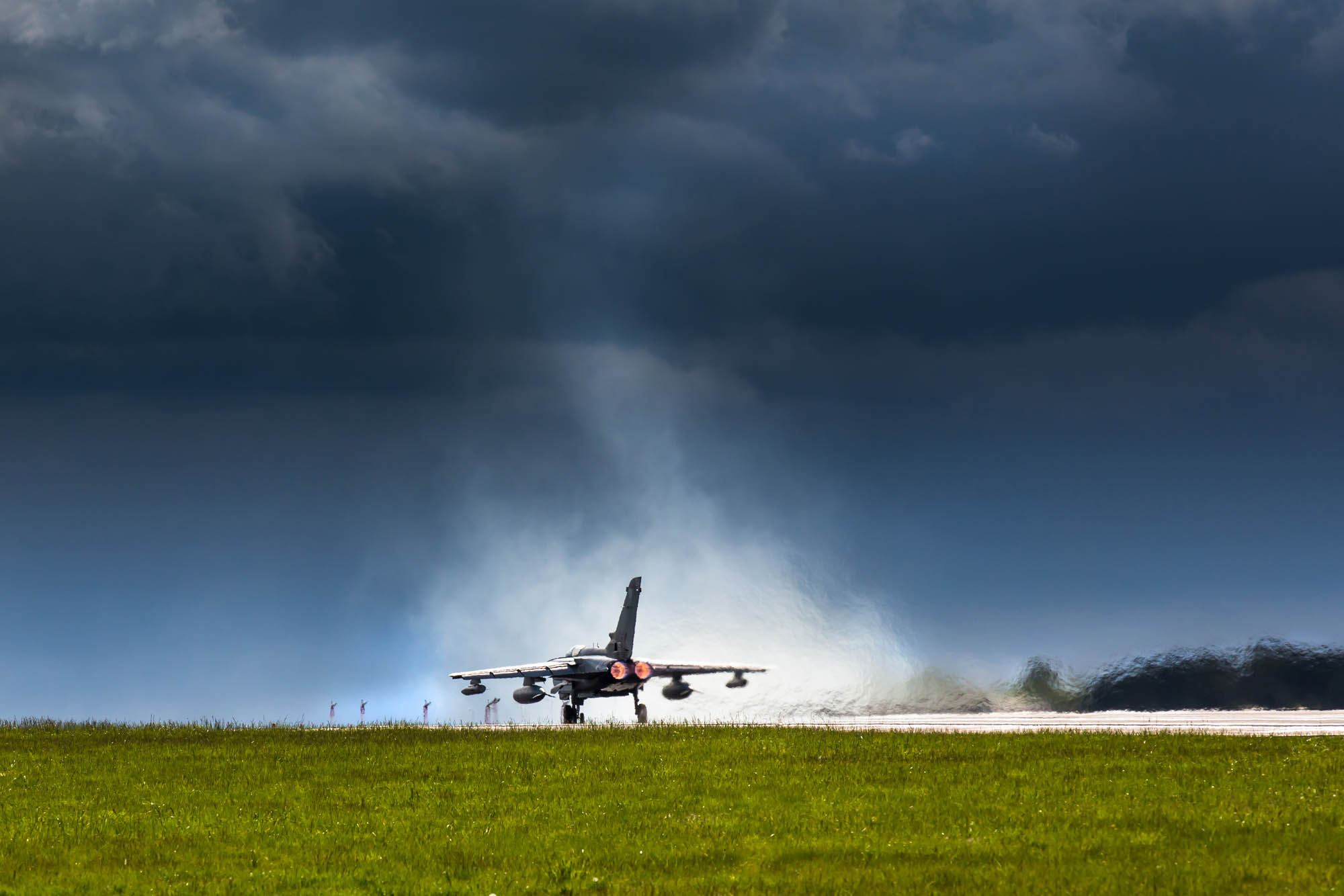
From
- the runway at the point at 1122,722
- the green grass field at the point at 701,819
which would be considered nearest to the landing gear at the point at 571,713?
the runway at the point at 1122,722

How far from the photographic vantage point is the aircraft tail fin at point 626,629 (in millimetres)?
69500

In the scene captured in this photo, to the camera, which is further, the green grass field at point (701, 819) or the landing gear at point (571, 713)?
the landing gear at point (571, 713)

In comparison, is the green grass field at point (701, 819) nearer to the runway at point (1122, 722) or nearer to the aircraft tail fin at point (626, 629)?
the runway at point (1122, 722)

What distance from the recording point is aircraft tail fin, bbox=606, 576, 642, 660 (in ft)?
228

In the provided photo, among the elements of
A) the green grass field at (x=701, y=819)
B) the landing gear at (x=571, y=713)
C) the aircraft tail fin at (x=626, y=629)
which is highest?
the aircraft tail fin at (x=626, y=629)

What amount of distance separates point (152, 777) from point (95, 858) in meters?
12.1

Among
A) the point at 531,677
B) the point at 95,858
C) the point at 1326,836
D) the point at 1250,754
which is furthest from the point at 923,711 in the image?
the point at 95,858

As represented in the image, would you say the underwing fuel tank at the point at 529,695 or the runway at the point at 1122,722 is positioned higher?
the underwing fuel tank at the point at 529,695

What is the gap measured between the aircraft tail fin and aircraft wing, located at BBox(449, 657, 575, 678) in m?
3.10

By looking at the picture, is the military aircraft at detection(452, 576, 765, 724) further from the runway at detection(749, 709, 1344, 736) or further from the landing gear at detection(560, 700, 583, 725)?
the runway at detection(749, 709, 1344, 736)

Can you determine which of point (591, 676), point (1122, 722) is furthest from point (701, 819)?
point (591, 676)

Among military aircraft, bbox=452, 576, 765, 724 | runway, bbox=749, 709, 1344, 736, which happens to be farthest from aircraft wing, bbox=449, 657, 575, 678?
runway, bbox=749, 709, 1344, 736

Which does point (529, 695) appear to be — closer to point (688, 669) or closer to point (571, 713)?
point (571, 713)

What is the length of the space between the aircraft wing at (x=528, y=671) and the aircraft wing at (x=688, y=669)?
474 cm
